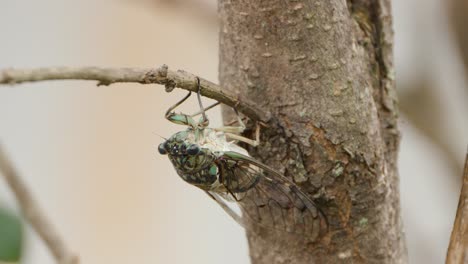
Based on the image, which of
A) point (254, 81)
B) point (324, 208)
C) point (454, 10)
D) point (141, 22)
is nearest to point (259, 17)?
point (254, 81)

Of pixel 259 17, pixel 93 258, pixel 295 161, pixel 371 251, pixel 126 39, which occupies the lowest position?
pixel 93 258

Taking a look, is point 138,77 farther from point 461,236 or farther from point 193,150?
point 461,236

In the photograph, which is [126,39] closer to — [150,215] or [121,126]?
[121,126]

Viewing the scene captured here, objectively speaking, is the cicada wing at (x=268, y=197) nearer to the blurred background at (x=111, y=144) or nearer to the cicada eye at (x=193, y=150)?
the cicada eye at (x=193, y=150)

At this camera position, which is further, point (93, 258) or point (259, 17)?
point (93, 258)

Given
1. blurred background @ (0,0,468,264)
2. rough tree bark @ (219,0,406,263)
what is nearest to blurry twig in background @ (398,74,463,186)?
rough tree bark @ (219,0,406,263)

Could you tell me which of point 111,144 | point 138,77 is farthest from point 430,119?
point 111,144

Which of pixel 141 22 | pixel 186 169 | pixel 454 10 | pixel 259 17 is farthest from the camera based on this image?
pixel 141 22
